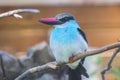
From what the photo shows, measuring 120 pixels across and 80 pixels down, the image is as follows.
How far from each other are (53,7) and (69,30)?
1469mm

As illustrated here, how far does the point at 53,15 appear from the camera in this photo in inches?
112

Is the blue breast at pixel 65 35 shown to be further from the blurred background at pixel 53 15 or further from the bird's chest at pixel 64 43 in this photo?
the blurred background at pixel 53 15

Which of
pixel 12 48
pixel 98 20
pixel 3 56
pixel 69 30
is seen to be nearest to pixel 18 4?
pixel 12 48

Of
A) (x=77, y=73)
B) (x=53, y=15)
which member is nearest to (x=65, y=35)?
(x=77, y=73)

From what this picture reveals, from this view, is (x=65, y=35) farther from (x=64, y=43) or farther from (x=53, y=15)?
(x=53, y=15)

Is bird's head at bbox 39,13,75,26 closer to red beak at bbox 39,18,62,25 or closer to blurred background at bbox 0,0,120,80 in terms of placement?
red beak at bbox 39,18,62,25

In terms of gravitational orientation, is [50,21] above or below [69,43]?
above

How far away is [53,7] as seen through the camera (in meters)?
2.85

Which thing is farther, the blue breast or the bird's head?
the blue breast

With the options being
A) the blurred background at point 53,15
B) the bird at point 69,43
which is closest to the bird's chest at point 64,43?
the bird at point 69,43

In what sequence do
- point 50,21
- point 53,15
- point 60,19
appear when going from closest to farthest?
1. point 50,21
2. point 60,19
3. point 53,15

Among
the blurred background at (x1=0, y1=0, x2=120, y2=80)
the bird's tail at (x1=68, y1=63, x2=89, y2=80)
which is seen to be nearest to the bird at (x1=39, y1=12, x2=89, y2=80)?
the bird's tail at (x1=68, y1=63, x2=89, y2=80)

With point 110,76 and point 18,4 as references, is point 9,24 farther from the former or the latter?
point 110,76

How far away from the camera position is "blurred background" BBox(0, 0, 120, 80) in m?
2.82
